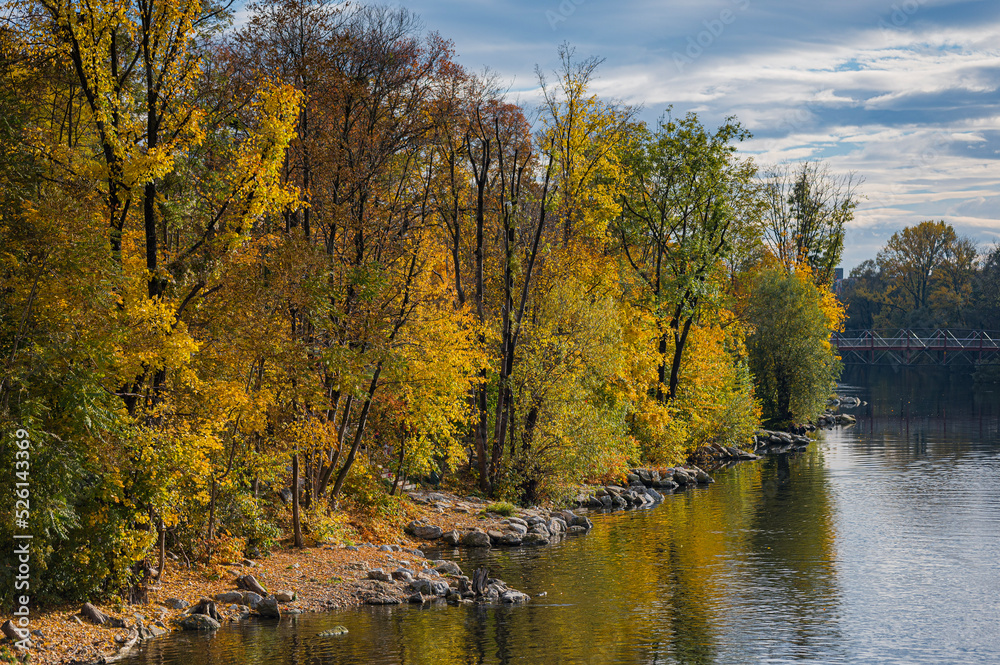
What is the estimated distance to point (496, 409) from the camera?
36.9m

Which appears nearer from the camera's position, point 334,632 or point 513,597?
point 334,632

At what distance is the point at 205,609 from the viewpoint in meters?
19.3

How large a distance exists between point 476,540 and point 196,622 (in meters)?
11.6

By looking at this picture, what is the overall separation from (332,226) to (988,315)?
10505 centimetres

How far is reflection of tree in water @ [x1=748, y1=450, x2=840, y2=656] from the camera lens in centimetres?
1931

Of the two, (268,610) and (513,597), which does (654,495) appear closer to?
(513,597)

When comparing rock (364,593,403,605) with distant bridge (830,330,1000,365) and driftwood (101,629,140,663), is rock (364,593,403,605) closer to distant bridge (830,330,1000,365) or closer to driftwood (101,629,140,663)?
driftwood (101,629,140,663)

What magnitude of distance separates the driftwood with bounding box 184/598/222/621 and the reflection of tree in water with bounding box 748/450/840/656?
11.9 metres

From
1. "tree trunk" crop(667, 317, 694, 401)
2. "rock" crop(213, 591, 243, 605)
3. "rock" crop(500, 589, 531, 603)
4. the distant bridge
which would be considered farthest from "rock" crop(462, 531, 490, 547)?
the distant bridge

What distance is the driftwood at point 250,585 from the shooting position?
20.9 meters

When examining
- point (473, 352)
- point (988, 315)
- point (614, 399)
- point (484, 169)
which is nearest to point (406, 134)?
point (484, 169)

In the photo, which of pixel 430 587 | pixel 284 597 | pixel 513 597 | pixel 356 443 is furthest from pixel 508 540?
pixel 284 597

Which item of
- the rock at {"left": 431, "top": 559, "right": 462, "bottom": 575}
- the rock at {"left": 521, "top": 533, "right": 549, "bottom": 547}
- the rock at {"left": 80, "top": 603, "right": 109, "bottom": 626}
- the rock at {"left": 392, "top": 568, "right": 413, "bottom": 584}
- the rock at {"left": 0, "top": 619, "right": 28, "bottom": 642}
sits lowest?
the rock at {"left": 521, "top": 533, "right": 549, "bottom": 547}

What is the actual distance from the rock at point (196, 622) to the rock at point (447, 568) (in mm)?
6948
